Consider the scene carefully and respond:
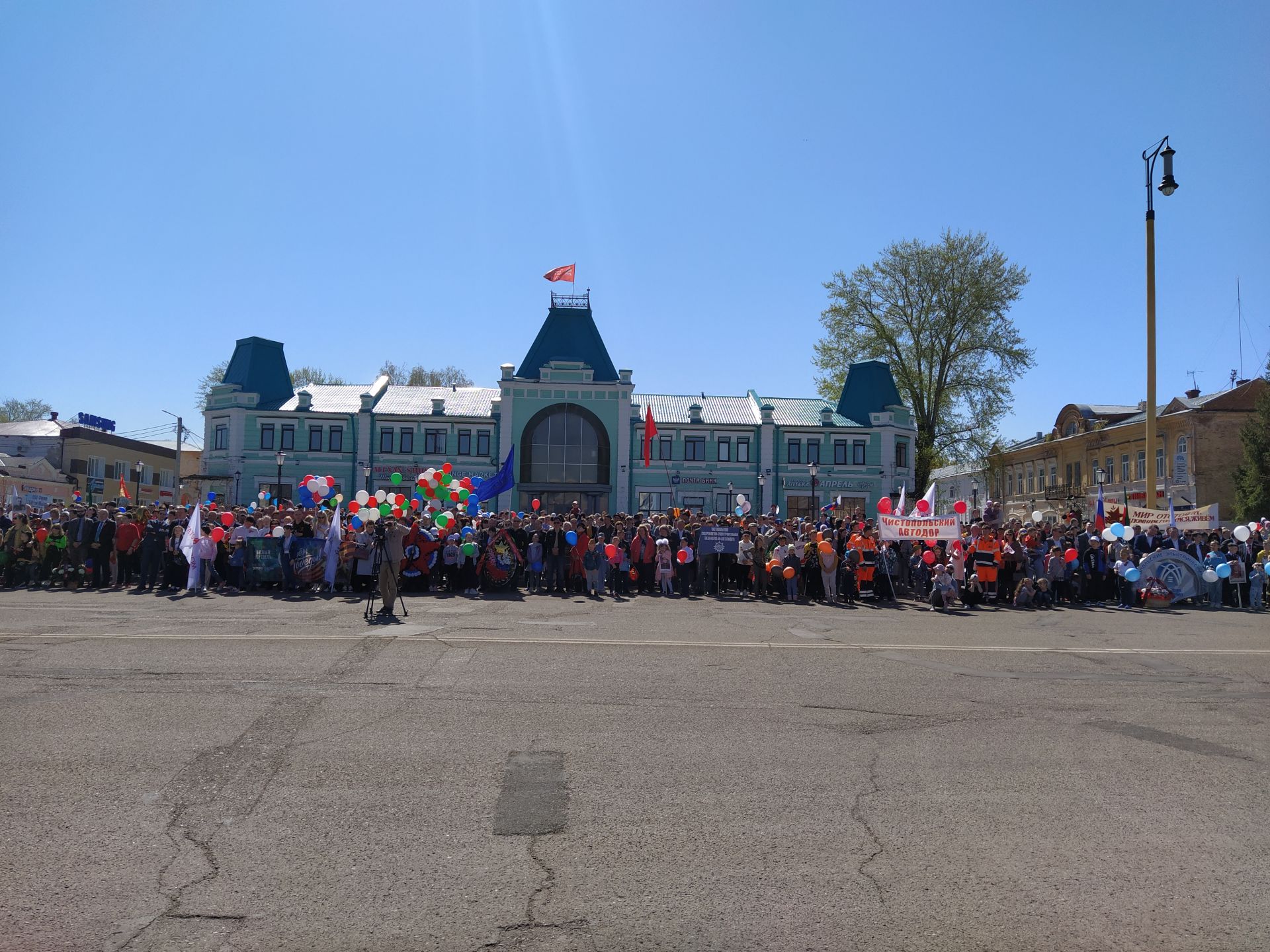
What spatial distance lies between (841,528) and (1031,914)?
18.5m

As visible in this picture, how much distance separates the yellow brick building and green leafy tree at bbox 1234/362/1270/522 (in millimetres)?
1918

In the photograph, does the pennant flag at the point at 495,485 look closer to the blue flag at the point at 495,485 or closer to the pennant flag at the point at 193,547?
the blue flag at the point at 495,485

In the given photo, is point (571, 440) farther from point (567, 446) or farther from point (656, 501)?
point (656, 501)

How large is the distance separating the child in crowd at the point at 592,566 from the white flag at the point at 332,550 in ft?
17.2

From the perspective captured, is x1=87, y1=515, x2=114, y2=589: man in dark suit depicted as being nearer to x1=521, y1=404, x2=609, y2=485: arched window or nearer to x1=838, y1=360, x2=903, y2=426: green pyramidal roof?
x1=521, y1=404, x2=609, y2=485: arched window

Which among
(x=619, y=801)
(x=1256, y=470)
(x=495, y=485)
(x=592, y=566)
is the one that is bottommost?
(x=619, y=801)

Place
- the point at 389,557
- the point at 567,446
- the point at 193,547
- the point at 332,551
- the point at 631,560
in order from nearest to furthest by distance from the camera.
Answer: the point at 389,557 < the point at 332,551 < the point at 193,547 < the point at 631,560 < the point at 567,446

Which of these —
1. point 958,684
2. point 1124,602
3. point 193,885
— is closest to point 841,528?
point 1124,602

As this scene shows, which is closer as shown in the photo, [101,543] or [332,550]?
[332,550]

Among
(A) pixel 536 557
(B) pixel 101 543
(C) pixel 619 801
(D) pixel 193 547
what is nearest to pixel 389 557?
(A) pixel 536 557

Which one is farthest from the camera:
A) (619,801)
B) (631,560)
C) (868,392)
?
(868,392)

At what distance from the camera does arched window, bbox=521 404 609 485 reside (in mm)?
55969

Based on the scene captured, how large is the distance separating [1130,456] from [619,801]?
6143 centimetres

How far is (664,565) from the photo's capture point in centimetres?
2100
